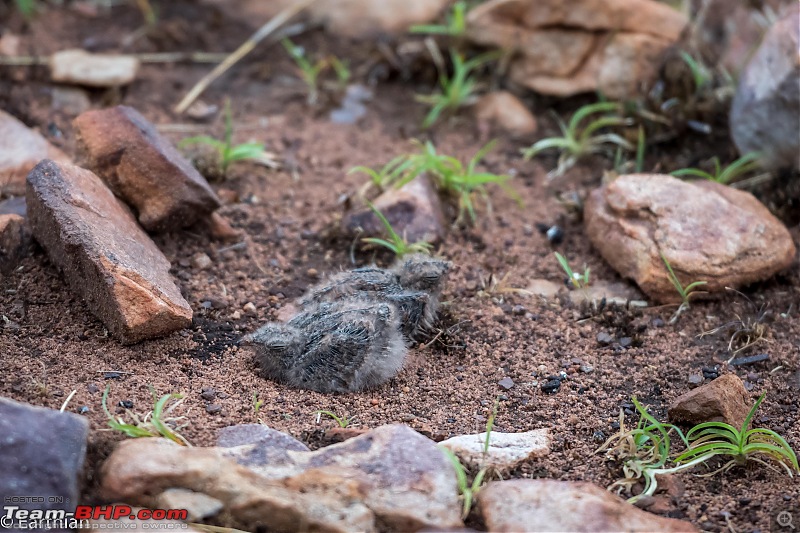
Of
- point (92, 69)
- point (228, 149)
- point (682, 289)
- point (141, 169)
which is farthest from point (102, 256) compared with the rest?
point (682, 289)

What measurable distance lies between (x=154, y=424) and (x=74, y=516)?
1.59 feet

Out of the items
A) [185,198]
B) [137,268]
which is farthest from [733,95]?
[137,268]

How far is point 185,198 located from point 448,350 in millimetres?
1533

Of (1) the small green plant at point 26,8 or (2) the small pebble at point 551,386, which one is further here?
(1) the small green plant at point 26,8

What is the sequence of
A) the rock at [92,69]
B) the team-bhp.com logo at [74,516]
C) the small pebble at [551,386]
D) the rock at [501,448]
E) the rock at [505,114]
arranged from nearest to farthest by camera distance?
1. the team-bhp.com logo at [74,516]
2. the rock at [501,448]
3. the small pebble at [551,386]
4. the rock at [92,69]
5. the rock at [505,114]

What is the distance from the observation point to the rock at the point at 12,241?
158 inches

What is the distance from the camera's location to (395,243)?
4590mm

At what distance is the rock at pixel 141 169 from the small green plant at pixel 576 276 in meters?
1.87

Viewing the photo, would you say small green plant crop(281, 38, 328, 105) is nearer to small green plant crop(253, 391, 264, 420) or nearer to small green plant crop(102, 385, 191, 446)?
small green plant crop(253, 391, 264, 420)

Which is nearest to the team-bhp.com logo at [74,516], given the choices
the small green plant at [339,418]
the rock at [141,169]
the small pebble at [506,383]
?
the small green plant at [339,418]

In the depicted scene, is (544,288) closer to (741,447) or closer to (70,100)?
(741,447)

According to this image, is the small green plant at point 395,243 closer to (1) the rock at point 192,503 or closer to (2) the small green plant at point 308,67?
(2) the small green plant at point 308,67

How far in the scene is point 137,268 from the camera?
149 inches

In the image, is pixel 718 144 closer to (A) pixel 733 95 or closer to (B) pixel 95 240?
(A) pixel 733 95
